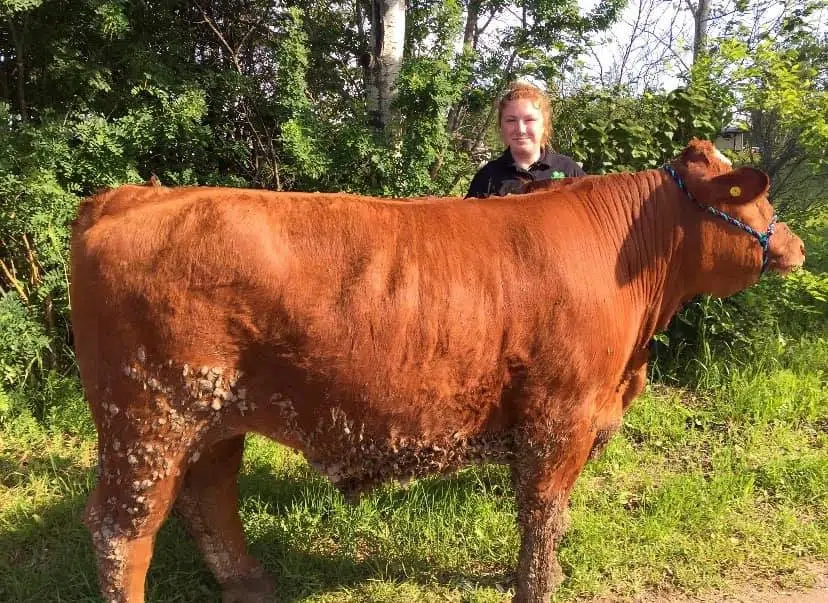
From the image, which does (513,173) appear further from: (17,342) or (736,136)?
(736,136)

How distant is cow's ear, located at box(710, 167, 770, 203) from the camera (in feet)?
6.89

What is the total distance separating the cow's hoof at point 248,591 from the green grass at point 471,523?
0.15m

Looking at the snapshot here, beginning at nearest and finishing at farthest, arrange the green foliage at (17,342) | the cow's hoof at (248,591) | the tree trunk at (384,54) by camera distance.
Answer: the cow's hoof at (248,591) → the green foliage at (17,342) → the tree trunk at (384,54)

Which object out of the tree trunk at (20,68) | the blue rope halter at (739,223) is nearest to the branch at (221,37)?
the tree trunk at (20,68)

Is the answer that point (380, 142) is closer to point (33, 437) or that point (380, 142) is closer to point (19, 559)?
point (33, 437)

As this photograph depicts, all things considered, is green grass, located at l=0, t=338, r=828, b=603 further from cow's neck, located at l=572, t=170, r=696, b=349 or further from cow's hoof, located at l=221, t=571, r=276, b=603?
cow's neck, located at l=572, t=170, r=696, b=349

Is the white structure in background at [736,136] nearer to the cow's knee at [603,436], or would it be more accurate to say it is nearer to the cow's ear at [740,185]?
the cow's ear at [740,185]

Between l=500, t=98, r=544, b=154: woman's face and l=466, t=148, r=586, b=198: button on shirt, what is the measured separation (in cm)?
11

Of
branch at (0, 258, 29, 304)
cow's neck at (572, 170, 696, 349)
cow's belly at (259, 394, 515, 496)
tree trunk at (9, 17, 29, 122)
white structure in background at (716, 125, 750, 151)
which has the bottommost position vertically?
cow's belly at (259, 394, 515, 496)

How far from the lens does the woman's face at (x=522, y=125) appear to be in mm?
2834

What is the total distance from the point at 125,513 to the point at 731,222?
2.59 meters

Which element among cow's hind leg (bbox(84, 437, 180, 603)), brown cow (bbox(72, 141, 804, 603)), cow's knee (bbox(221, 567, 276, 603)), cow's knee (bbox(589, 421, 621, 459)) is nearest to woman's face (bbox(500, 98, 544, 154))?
brown cow (bbox(72, 141, 804, 603))

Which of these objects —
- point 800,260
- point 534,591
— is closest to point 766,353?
point 800,260

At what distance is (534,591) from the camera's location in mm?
2389
